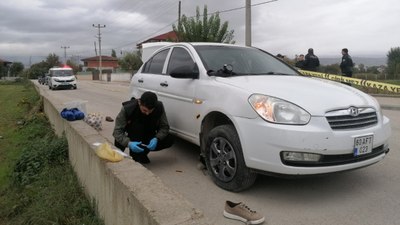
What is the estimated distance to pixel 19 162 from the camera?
6.34 m

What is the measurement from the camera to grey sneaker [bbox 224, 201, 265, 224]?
3.39 meters

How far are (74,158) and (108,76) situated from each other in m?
64.7

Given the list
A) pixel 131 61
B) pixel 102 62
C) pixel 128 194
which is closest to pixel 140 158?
pixel 128 194

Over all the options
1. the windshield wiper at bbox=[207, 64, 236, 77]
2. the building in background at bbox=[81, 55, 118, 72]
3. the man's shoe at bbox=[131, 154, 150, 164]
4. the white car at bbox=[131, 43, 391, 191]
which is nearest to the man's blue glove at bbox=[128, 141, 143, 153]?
the man's shoe at bbox=[131, 154, 150, 164]

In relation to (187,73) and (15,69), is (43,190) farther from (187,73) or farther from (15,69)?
(15,69)

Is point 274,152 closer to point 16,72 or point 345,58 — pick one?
point 345,58

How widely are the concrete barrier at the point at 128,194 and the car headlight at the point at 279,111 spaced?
120 cm

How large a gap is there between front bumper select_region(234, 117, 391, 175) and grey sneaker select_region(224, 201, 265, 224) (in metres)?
0.48

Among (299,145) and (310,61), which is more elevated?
(310,61)

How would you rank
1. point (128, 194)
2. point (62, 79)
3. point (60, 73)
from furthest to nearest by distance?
point (60, 73) → point (62, 79) → point (128, 194)

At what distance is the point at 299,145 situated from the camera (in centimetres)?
357

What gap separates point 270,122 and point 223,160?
797 mm

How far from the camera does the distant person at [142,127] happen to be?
500 cm

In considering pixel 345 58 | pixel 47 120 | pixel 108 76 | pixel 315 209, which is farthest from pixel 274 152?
pixel 108 76
